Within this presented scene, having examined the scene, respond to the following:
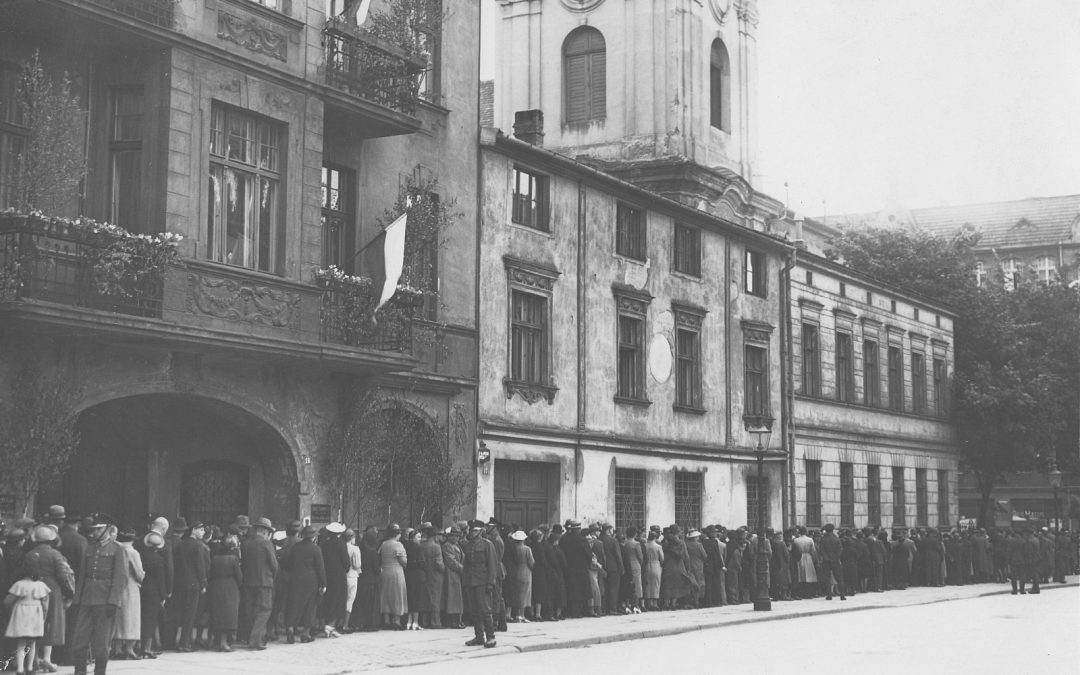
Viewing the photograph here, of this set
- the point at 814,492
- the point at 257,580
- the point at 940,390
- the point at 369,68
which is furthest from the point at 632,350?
the point at 940,390

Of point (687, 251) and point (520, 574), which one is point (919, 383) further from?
point (520, 574)

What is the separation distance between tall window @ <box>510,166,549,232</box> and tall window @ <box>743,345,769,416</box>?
9.83 metres

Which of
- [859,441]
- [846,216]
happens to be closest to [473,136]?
[859,441]

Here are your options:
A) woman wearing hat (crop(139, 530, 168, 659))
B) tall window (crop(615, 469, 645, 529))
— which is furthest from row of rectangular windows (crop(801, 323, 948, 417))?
woman wearing hat (crop(139, 530, 168, 659))

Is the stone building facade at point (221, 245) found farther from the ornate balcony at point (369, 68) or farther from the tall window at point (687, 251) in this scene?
the tall window at point (687, 251)

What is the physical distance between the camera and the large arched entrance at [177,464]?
65.0 ft

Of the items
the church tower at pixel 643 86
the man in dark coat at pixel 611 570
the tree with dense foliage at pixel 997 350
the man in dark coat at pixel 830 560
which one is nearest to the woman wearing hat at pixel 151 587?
the man in dark coat at pixel 611 570

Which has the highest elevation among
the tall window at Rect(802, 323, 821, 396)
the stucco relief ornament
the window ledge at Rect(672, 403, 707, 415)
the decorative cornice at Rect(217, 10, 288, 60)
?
the stucco relief ornament

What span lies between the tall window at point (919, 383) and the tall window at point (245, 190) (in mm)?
30645

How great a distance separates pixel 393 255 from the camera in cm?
2203

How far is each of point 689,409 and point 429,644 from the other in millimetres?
15175

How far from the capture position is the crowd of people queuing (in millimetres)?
15055

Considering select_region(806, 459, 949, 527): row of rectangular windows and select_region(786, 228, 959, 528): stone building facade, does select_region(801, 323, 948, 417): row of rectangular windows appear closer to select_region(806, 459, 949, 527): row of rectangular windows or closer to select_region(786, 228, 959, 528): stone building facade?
select_region(786, 228, 959, 528): stone building facade

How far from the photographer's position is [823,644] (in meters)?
19.3
